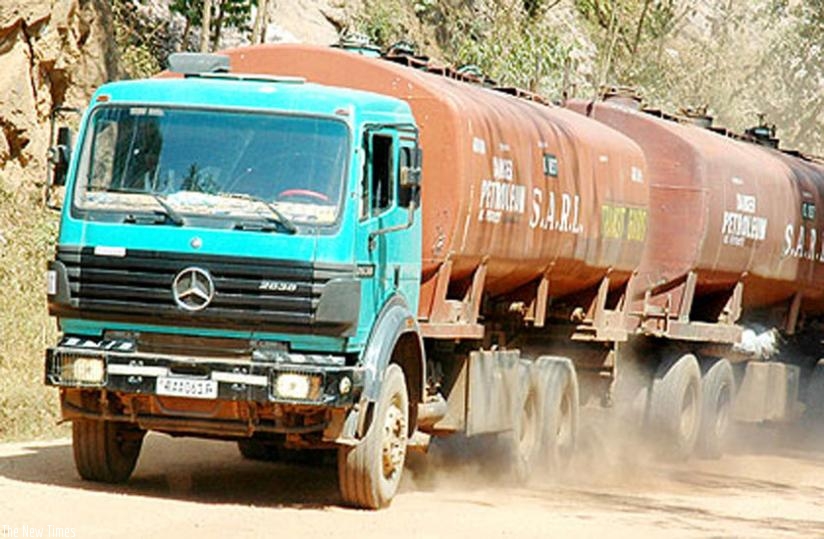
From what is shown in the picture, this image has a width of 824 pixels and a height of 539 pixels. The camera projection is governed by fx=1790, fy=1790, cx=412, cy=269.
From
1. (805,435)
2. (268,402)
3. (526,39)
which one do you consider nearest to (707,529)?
(268,402)

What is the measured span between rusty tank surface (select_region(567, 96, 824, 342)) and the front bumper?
25.6 feet

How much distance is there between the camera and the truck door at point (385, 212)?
40.7ft

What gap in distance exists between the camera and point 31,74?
24000 mm

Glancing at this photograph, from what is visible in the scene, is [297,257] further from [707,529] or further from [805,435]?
[805,435]

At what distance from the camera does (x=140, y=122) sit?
12.5m

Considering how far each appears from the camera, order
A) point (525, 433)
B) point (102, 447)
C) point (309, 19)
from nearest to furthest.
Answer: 1. point (102, 447)
2. point (525, 433)
3. point (309, 19)

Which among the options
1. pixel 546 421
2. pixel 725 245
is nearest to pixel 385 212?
pixel 546 421

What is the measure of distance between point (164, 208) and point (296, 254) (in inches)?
38.5

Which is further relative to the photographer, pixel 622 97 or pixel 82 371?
pixel 622 97

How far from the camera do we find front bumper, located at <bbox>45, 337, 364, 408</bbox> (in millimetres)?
11992

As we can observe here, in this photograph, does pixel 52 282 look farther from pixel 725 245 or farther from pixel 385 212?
pixel 725 245

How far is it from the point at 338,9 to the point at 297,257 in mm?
25989

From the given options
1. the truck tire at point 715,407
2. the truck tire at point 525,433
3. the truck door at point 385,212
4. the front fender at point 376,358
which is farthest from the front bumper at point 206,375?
the truck tire at point 715,407

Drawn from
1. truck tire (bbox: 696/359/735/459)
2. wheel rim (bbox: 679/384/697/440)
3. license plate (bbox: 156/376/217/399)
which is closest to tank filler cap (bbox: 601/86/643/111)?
wheel rim (bbox: 679/384/697/440)
